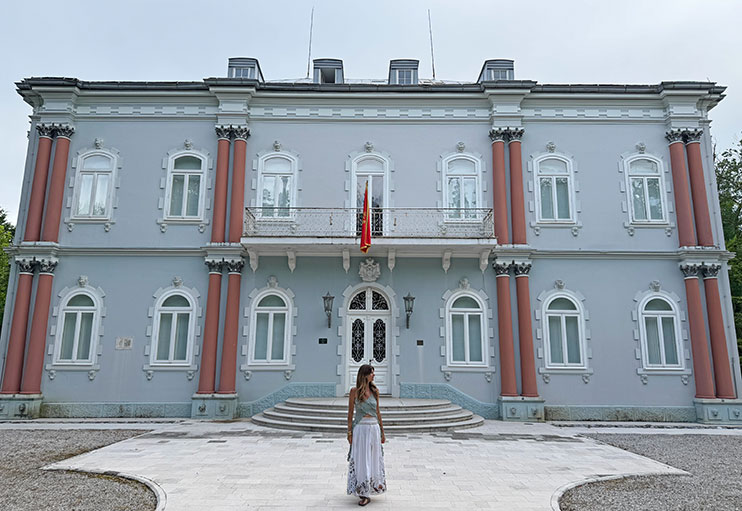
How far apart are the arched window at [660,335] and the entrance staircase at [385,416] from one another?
514 cm

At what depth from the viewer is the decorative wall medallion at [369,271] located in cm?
1377

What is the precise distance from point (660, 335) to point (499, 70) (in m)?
9.07

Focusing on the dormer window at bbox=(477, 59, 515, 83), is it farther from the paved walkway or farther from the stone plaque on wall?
the stone plaque on wall

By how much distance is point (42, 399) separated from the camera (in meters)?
13.0

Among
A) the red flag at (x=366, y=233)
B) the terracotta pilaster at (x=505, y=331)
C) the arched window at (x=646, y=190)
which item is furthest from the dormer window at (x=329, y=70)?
the arched window at (x=646, y=190)

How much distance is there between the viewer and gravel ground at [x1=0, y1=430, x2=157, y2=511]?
588 cm

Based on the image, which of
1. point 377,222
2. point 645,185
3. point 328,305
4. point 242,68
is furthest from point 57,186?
point 645,185

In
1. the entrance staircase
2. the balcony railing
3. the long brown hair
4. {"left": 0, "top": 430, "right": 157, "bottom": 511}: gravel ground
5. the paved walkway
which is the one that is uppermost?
the balcony railing

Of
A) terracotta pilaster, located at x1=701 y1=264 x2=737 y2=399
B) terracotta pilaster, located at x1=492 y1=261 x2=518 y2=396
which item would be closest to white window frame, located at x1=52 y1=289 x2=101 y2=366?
terracotta pilaster, located at x1=492 y1=261 x2=518 y2=396

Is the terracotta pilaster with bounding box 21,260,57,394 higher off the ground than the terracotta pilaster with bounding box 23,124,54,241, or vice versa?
the terracotta pilaster with bounding box 23,124,54,241

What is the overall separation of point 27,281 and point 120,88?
6.07 metres

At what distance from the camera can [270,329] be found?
44.5 ft

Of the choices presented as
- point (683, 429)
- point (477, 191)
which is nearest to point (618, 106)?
point (477, 191)

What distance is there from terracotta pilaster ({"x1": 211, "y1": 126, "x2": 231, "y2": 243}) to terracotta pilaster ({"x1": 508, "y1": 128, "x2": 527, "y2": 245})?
26.6 feet
